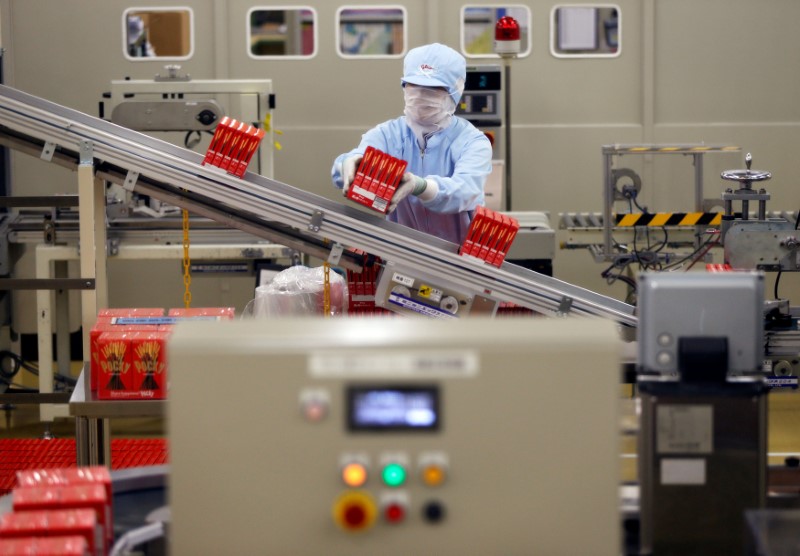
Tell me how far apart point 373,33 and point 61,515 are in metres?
4.78

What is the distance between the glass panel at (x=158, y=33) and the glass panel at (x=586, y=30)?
1875 mm

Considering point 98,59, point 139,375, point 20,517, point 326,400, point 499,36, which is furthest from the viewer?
point 98,59

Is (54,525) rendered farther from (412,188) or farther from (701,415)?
(412,188)

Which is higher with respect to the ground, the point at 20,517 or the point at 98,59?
the point at 98,59

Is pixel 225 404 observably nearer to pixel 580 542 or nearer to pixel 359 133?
pixel 580 542

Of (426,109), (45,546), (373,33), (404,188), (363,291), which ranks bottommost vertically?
(45,546)

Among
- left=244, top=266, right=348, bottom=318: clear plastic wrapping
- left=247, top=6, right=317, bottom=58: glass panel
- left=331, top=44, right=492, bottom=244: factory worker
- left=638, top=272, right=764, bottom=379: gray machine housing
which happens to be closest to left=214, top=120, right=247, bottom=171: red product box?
left=331, top=44, right=492, bottom=244: factory worker

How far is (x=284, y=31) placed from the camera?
19.8 feet

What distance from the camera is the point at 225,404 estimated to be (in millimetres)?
1355

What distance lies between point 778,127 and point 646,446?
476cm

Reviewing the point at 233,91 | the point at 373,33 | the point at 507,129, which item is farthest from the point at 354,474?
the point at 373,33

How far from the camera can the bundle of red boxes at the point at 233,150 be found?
123 inches

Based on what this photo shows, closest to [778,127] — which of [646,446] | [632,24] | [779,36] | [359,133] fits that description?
[779,36]

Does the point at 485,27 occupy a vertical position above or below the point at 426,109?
above
